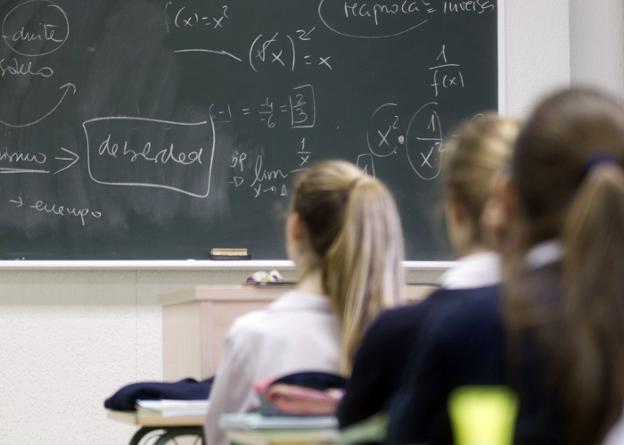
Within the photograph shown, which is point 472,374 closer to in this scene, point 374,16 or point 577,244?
point 577,244

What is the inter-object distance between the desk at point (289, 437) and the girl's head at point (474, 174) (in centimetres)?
36

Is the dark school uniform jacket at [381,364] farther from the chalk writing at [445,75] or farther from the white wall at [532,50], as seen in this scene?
the white wall at [532,50]

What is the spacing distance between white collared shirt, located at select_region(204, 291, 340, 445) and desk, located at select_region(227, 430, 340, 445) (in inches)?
15.9

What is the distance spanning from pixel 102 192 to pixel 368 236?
2.51 m

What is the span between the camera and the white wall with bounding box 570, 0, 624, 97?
484 cm

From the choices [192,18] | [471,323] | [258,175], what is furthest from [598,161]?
[192,18]

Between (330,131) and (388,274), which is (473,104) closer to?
(330,131)

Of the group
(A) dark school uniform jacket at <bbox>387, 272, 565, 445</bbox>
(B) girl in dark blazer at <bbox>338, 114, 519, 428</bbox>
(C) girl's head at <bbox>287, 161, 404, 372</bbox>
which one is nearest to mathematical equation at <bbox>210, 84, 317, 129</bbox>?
(C) girl's head at <bbox>287, 161, 404, 372</bbox>

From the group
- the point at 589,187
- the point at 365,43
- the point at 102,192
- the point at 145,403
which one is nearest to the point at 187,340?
the point at 145,403

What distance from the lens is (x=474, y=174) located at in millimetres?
1665

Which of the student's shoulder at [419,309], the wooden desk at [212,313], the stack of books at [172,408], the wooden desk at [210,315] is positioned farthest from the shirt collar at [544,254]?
the wooden desk at [210,315]

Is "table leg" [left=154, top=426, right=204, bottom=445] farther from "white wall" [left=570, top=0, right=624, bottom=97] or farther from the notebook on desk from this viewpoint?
"white wall" [left=570, top=0, right=624, bottom=97]

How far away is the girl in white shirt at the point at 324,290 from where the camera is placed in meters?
2.23

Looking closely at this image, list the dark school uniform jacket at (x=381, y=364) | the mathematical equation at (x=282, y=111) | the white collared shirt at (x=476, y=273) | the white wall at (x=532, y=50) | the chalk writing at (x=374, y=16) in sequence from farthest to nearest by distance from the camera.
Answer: the white wall at (x=532, y=50), the chalk writing at (x=374, y=16), the mathematical equation at (x=282, y=111), the dark school uniform jacket at (x=381, y=364), the white collared shirt at (x=476, y=273)
